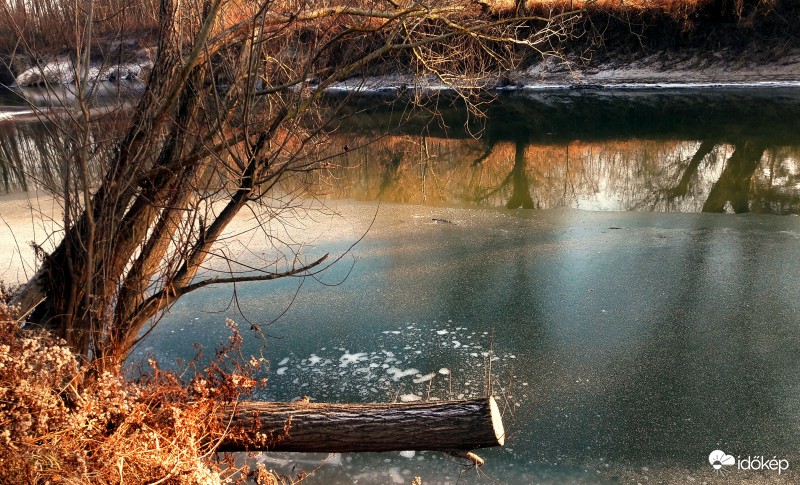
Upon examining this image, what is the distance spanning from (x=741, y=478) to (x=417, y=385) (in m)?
1.76

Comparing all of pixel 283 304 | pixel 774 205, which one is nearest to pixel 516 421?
pixel 283 304

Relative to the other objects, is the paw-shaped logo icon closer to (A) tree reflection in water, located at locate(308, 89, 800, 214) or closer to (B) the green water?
(B) the green water

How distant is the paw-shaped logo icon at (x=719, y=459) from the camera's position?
10.9ft

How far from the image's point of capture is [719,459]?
336 centimetres

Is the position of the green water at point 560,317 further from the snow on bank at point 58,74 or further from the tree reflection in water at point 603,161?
the snow on bank at point 58,74

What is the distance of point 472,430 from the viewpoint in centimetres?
286

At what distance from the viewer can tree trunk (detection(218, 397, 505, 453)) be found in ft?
9.43

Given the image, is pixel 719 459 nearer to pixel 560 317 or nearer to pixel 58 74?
pixel 560 317

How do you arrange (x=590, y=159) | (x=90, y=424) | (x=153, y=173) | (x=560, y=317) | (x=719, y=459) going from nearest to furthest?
(x=90, y=424), (x=153, y=173), (x=719, y=459), (x=560, y=317), (x=590, y=159)

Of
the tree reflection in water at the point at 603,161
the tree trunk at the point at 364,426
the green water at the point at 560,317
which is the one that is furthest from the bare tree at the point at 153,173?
the tree reflection in water at the point at 603,161

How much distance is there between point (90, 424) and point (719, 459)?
2.82 m

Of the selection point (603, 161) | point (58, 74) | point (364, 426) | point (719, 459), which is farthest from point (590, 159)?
point (58, 74)

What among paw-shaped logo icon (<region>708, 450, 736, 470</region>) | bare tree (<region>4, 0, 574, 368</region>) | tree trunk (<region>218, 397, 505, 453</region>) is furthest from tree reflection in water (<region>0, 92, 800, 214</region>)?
paw-shaped logo icon (<region>708, 450, 736, 470</region>)

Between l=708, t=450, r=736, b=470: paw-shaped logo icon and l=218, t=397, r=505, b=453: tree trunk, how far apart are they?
1150 mm
